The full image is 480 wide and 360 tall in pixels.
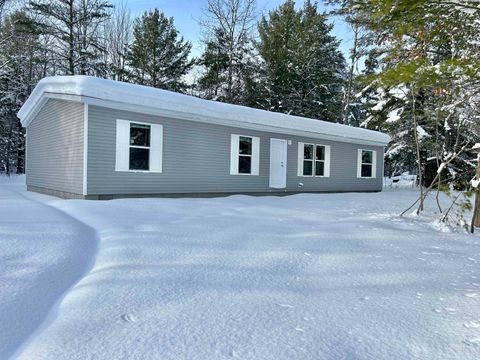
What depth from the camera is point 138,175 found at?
29.7 feet

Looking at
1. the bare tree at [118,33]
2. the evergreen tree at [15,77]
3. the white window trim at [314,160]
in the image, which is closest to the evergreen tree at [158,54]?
the bare tree at [118,33]

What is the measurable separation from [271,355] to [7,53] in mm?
23222

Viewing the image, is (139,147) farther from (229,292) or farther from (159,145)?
(229,292)

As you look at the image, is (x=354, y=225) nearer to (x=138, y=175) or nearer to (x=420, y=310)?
(x=420, y=310)

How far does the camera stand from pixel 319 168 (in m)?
13.3

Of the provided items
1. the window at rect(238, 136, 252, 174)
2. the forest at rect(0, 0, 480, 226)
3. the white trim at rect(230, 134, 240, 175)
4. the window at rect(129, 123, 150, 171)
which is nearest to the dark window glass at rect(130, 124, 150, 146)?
the window at rect(129, 123, 150, 171)

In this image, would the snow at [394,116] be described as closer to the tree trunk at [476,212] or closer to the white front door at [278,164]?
the white front door at [278,164]

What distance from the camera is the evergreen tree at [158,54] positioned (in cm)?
2192

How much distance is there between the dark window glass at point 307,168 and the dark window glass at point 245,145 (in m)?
2.44

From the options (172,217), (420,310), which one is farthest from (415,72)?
(172,217)

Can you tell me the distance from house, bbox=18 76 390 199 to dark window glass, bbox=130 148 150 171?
24 mm

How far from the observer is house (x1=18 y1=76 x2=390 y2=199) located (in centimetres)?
838

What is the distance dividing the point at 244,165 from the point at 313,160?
3.02 meters

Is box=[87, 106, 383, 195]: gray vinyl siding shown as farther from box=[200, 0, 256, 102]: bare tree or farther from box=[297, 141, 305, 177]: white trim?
box=[200, 0, 256, 102]: bare tree
